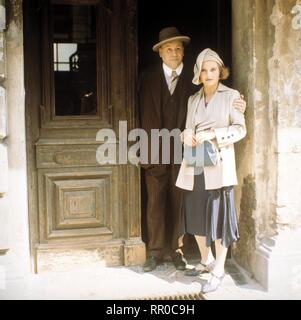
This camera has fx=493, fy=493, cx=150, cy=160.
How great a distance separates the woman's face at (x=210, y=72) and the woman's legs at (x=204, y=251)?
136 centimetres

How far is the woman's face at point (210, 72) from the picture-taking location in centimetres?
408

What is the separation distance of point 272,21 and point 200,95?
84 cm

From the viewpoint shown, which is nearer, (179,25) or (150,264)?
(150,264)

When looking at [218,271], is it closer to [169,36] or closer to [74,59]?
[169,36]

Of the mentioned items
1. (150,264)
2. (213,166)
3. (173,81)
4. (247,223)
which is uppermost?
(173,81)

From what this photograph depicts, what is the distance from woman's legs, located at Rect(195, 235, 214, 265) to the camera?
4.37 meters

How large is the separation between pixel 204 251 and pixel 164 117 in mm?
1267

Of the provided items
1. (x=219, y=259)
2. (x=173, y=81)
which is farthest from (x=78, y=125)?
(x=219, y=259)

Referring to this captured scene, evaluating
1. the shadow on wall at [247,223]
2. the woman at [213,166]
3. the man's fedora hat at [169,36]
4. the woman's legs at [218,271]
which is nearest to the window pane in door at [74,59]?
the man's fedora hat at [169,36]

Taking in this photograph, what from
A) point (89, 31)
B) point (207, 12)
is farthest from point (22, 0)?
point (207, 12)

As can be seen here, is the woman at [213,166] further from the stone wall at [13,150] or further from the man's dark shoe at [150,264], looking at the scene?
the stone wall at [13,150]

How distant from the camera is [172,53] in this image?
4.39 metres

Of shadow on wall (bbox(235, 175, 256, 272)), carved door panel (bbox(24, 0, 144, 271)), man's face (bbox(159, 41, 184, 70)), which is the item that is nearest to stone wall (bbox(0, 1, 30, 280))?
carved door panel (bbox(24, 0, 144, 271))

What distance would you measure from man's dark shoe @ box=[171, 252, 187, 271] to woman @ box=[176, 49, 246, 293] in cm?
46
